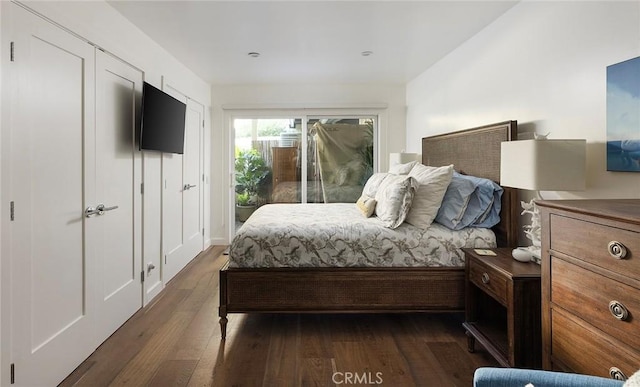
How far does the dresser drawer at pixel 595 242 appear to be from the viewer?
1.05 meters

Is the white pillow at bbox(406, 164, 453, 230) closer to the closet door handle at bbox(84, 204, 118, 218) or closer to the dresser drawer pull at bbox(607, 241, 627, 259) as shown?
the dresser drawer pull at bbox(607, 241, 627, 259)

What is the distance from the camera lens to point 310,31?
2980 millimetres

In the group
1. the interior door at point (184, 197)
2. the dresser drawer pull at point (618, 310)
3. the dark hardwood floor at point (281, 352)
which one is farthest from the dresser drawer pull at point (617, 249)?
the interior door at point (184, 197)

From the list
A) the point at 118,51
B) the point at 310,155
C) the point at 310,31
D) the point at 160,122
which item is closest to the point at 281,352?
the point at 160,122

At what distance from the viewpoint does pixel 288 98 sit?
5.00 meters

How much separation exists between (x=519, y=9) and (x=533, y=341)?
2214mm

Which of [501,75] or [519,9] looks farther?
[501,75]

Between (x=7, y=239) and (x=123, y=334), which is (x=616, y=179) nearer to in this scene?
(x=7, y=239)

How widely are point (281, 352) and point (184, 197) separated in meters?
2.46

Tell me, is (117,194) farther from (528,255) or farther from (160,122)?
(528,255)

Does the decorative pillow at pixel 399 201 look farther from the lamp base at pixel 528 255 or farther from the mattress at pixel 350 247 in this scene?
the lamp base at pixel 528 255

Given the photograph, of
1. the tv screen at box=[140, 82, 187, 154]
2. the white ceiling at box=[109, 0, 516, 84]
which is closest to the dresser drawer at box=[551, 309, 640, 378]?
the white ceiling at box=[109, 0, 516, 84]

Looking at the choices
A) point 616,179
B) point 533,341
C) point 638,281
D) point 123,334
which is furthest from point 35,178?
point 616,179

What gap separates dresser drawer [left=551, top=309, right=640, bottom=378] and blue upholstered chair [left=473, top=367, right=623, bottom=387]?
23cm
